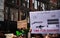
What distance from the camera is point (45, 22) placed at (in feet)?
15.2

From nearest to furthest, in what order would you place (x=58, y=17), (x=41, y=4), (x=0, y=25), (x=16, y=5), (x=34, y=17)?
(x=58, y=17) → (x=34, y=17) → (x=0, y=25) → (x=16, y=5) → (x=41, y=4)

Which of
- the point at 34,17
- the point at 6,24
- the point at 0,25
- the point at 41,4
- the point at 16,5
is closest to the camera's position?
the point at 34,17

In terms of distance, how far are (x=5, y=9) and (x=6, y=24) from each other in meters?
1.32

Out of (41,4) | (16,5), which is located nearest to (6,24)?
(16,5)

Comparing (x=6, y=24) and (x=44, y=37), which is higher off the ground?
(x=44, y=37)

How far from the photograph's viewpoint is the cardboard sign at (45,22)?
448 centimetres

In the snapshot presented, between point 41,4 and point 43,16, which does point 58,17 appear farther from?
point 41,4

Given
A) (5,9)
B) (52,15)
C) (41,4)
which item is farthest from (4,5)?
(52,15)

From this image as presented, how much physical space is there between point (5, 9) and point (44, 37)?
1167cm

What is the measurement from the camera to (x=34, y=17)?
15.7ft

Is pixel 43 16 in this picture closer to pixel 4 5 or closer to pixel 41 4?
pixel 4 5

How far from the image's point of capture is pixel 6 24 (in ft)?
51.2

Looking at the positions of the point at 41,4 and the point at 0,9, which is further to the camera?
the point at 41,4

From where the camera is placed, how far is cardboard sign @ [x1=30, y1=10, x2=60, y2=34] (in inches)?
176
